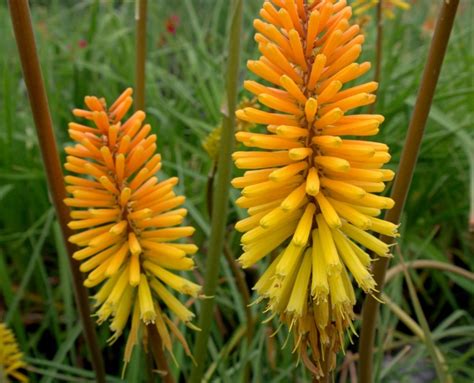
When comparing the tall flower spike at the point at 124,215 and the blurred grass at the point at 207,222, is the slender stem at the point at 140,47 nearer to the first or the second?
the tall flower spike at the point at 124,215

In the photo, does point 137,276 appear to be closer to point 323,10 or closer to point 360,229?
point 360,229

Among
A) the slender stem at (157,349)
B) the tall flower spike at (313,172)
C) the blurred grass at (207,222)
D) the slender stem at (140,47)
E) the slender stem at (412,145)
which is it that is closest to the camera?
the tall flower spike at (313,172)

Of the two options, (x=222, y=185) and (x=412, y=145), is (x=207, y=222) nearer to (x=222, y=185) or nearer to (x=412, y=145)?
(x=222, y=185)

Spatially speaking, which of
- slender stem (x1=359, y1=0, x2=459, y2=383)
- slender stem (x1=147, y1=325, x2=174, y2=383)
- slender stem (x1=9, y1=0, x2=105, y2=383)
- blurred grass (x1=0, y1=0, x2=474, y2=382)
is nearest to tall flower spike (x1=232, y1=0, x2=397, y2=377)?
slender stem (x1=359, y1=0, x2=459, y2=383)

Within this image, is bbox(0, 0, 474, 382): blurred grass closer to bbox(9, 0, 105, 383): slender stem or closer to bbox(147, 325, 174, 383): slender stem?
bbox(9, 0, 105, 383): slender stem

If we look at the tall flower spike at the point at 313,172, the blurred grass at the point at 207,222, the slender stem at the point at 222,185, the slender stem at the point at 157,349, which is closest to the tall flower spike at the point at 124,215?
the slender stem at the point at 157,349

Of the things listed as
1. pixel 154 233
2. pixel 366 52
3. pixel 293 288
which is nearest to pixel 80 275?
pixel 154 233
